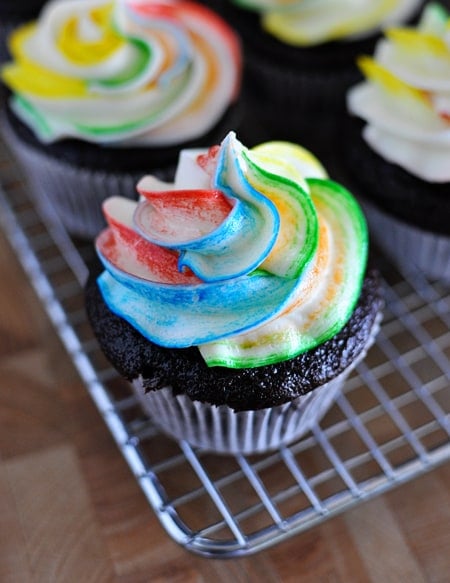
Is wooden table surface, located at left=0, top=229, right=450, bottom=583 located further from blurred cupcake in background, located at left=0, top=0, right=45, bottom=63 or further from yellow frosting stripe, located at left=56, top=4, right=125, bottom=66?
blurred cupcake in background, located at left=0, top=0, right=45, bottom=63

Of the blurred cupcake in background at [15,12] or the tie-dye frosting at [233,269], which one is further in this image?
the blurred cupcake in background at [15,12]

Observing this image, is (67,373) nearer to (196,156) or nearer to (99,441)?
(99,441)

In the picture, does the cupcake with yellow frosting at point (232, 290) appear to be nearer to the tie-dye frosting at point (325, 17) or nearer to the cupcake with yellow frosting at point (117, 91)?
the cupcake with yellow frosting at point (117, 91)

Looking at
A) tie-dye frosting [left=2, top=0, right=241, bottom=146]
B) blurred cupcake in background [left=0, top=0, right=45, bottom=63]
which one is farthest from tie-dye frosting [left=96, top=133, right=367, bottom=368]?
blurred cupcake in background [left=0, top=0, right=45, bottom=63]

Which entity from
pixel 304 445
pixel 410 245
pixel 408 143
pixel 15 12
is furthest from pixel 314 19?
pixel 304 445

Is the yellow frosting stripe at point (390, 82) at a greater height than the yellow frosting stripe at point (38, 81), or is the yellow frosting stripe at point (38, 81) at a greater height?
the yellow frosting stripe at point (390, 82)

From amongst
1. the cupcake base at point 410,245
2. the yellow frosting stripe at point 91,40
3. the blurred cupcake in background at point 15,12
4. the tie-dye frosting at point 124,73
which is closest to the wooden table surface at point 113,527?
the cupcake base at point 410,245
